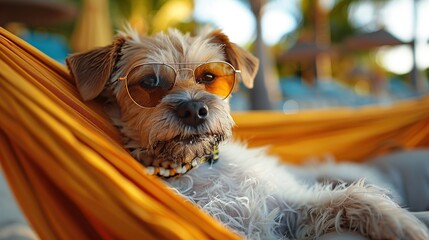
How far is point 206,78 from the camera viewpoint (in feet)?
8.54

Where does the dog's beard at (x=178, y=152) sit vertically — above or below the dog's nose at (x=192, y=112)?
below

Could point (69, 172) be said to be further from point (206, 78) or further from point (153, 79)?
point (206, 78)

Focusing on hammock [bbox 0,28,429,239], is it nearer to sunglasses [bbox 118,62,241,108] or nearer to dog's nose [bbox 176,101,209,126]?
sunglasses [bbox 118,62,241,108]

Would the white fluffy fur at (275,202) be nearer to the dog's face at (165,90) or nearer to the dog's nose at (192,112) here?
the dog's face at (165,90)

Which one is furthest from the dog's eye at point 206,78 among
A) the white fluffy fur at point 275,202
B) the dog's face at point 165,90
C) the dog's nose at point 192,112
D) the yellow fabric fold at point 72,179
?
the yellow fabric fold at point 72,179

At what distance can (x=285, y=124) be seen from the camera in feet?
14.2

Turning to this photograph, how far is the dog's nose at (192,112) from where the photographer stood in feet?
7.52

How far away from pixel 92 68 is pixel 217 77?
2.26 ft

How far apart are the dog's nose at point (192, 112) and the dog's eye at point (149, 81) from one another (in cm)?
25

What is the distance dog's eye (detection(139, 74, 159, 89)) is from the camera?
2467mm

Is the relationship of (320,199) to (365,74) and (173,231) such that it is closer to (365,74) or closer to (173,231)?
(173,231)

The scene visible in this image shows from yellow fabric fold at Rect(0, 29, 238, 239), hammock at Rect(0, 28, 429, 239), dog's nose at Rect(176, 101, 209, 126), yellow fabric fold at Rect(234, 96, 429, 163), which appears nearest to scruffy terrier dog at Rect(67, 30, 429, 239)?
dog's nose at Rect(176, 101, 209, 126)

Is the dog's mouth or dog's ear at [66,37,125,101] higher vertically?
dog's ear at [66,37,125,101]

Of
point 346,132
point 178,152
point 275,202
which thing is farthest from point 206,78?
point 346,132
